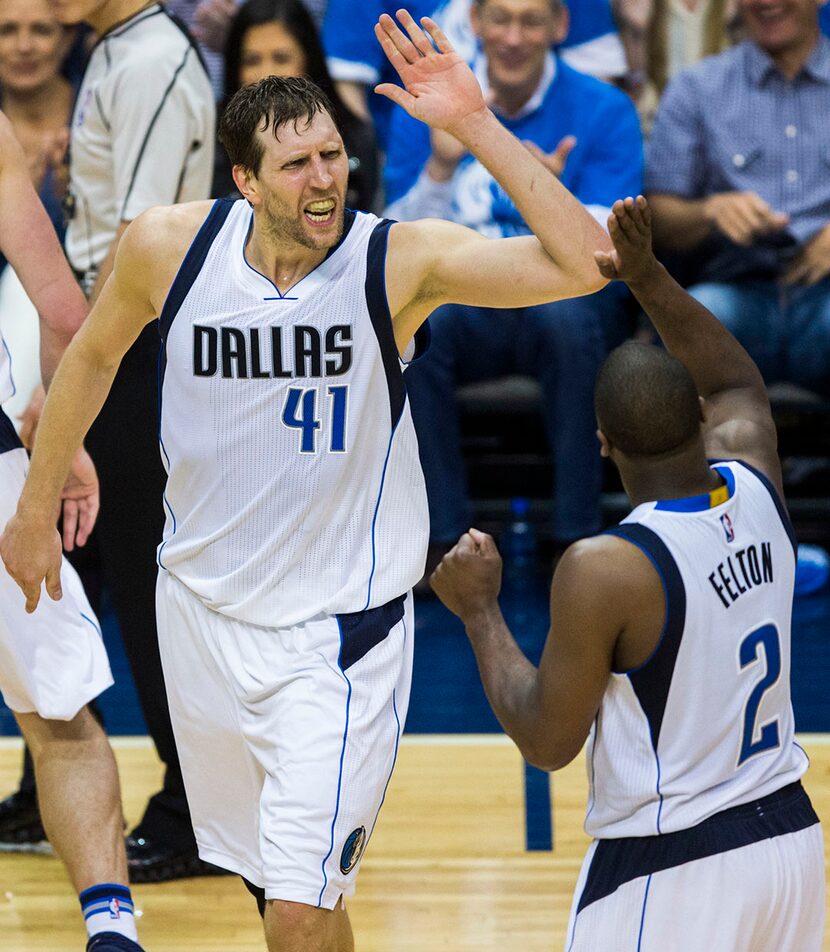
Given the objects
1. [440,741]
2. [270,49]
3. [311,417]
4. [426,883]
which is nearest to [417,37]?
[311,417]

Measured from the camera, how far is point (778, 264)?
665cm

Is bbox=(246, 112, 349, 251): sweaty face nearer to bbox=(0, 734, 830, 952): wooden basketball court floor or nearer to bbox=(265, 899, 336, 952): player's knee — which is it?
bbox=(265, 899, 336, 952): player's knee

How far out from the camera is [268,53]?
6129 millimetres

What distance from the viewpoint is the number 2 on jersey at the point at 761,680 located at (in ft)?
8.89

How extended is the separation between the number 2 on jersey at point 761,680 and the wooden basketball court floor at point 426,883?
1.32 metres

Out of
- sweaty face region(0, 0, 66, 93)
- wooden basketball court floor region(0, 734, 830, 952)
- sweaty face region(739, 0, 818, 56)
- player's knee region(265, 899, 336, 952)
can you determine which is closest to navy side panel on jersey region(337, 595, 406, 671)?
player's knee region(265, 899, 336, 952)

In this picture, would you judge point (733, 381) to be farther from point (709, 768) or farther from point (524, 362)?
point (524, 362)

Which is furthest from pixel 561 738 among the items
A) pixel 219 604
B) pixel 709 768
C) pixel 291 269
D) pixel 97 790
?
pixel 97 790

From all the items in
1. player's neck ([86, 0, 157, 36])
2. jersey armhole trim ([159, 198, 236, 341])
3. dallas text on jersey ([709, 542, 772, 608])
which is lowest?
dallas text on jersey ([709, 542, 772, 608])

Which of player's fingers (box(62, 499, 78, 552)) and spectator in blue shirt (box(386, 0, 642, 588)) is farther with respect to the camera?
spectator in blue shirt (box(386, 0, 642, 588))

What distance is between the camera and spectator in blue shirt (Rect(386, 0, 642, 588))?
6.51 meters

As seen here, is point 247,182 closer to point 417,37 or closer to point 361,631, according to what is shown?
point 417,37

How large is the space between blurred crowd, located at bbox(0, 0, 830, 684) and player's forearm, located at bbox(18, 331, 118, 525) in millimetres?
3191

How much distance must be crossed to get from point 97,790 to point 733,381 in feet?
5.49
